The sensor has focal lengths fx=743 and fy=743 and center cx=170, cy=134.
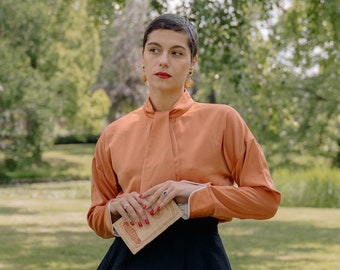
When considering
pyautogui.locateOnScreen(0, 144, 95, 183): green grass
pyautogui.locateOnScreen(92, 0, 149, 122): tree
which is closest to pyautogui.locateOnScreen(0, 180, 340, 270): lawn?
pyautogui.locateOnScreen(0, 144, 95, 183): green grass

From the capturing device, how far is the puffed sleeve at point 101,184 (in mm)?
2199

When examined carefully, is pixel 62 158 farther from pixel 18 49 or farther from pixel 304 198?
pixel 304 198

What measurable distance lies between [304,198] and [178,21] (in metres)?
12.0

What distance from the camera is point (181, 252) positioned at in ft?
6.81

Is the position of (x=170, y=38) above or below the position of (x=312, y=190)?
above

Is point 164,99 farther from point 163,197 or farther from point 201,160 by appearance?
point 163,197

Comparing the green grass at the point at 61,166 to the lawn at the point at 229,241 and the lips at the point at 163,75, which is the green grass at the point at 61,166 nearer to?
the lawn at the point at 229,241

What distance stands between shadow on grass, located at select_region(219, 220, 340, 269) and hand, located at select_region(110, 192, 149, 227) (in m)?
4.88

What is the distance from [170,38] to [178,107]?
20 centimetres

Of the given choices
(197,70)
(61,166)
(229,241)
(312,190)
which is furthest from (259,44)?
(61,166)

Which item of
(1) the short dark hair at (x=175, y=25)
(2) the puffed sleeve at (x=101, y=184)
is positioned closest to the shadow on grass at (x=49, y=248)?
(2) the puffed sleeve at (x=101, y=184)

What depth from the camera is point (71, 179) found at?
24.4 m

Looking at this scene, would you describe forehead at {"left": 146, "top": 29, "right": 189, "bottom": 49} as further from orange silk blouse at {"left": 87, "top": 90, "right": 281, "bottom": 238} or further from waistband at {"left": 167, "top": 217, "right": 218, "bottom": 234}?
waistband at {"left": 167, "top": 217, "right": 218, "bottom": 234}

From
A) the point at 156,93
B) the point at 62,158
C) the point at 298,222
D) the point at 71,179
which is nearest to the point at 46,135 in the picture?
the point at 71,179
